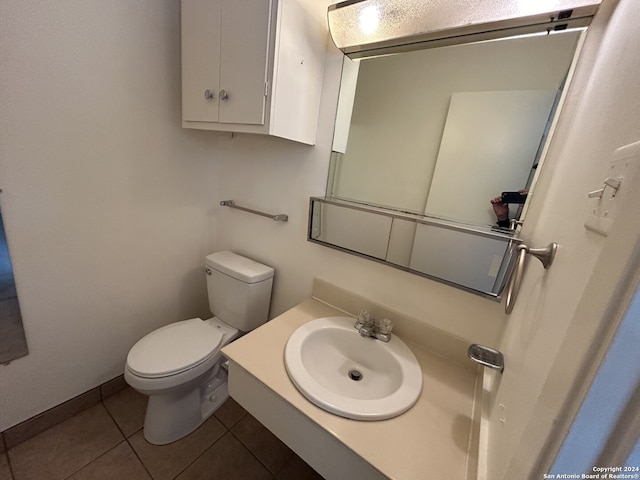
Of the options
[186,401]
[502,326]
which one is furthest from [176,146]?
[502,326]

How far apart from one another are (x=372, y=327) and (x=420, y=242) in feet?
1.27

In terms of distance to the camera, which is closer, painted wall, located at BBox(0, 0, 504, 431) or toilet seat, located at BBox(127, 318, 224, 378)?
painted wall, located at BBox(0, 0, 504, 431)

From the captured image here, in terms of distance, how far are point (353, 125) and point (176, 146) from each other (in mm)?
957

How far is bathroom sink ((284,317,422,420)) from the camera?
0.71 m

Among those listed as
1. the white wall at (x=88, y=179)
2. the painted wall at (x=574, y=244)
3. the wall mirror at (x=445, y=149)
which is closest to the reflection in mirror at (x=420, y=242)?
the wall mirror at (x=445, y=149)

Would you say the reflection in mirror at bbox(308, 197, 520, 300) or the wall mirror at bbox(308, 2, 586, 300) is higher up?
the wall mirror at bbox(308, 2, 586, 300)

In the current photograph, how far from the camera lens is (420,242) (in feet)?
3.10

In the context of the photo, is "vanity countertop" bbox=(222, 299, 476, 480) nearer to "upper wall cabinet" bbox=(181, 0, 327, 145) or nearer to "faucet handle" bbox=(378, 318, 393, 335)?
"faucet handle" bbox=(378, 318, 393, 335)

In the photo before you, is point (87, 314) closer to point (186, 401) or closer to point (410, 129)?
point (186, 401)

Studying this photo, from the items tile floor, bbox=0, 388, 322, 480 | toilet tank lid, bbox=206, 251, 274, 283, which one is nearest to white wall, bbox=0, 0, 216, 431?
tile floor, bbox=0, 388, 322, 480

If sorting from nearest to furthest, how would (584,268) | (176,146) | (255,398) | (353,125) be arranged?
(584,268)
(255,398)
(353,125)
(176,146)

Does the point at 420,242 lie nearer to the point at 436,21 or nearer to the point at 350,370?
the point at 350,370

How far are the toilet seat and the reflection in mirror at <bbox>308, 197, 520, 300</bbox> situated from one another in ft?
2.43

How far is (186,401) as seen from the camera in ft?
4.13
